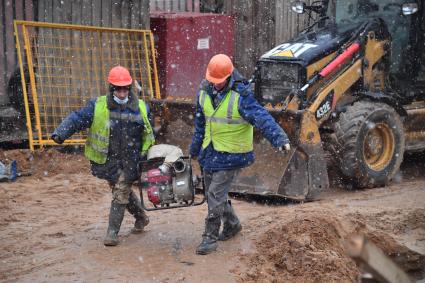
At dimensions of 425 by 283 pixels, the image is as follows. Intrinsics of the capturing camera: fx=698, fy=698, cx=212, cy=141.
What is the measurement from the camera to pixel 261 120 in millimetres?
6422

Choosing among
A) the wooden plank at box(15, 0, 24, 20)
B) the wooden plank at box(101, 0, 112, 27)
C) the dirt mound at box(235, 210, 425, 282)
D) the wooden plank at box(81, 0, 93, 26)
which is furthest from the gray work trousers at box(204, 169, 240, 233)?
the wooden plank at box(101, 0, 112, 27)

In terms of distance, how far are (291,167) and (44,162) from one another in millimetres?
3718

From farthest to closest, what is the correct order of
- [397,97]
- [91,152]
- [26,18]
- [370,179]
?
1. [26,18]
2. [397,97]
3. [370,179]
4. [91,152]

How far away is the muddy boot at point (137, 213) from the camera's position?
7.11 meters

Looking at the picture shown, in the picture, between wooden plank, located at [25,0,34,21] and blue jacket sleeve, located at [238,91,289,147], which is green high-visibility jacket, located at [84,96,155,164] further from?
wooden plank, located at [25,0,34,21]

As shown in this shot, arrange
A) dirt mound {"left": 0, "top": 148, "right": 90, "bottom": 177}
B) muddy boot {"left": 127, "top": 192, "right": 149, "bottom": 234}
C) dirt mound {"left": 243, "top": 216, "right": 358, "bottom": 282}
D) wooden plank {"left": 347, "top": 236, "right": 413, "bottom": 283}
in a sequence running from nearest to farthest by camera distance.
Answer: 1. wooden plank {"left": 347, "top": 236, "right": 413, "bottom": 283}
2. dirt mound {"left": 243, "top": 216, "right": 358, "bottom": 282}
3. muddy boot {"left": 127, "top": 192, "right": 149, "bottom": 234}
4. dirt mound {"left": 0, "top": 148, "right": 90, "bottom": 177}

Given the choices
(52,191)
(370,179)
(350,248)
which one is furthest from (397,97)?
(350,248)

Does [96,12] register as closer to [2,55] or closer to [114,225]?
[2,55]

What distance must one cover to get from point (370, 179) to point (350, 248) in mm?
6583

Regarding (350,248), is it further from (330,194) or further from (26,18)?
(26,18)

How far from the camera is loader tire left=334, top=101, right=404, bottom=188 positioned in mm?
8945

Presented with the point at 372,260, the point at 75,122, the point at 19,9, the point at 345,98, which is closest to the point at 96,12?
the point at 19,9

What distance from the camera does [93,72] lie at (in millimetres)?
11320

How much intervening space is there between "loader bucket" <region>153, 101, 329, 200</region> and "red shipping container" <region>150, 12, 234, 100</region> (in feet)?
13.1
